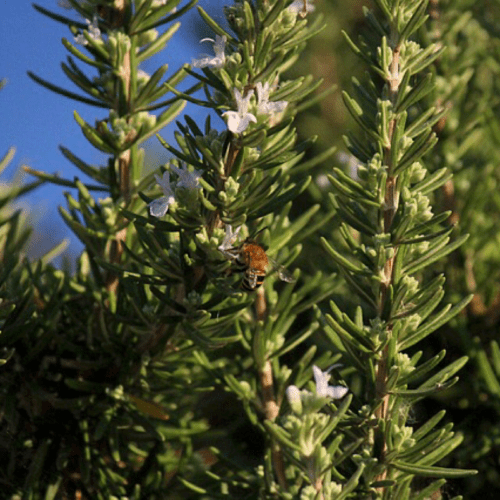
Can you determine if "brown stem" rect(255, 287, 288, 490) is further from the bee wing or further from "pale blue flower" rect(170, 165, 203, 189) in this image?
"pale blue flower" rect(170, 165, 203, 189)

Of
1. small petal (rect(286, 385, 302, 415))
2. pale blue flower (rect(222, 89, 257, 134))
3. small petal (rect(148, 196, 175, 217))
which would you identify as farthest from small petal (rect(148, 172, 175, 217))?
small petal (rect(286, 385, 302, 415))

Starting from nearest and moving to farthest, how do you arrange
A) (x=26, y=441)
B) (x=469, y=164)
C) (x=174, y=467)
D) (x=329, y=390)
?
(x=329, y=390), (x=26, y=441), (x=174, y=467), (x=469, y=164)

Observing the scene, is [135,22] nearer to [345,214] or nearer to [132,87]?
[132,87]

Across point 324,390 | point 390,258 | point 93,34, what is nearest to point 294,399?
point 324,390

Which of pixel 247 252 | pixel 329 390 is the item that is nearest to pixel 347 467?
pixel 329 390

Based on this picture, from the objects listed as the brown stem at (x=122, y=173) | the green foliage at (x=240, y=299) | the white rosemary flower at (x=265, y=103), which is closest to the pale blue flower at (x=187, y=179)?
the green foliage at (x=240, y=299)

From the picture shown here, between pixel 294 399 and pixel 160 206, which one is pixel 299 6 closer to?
pixel 160 206

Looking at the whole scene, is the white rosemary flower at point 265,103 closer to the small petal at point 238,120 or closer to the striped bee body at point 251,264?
the small petal at point 238,120
